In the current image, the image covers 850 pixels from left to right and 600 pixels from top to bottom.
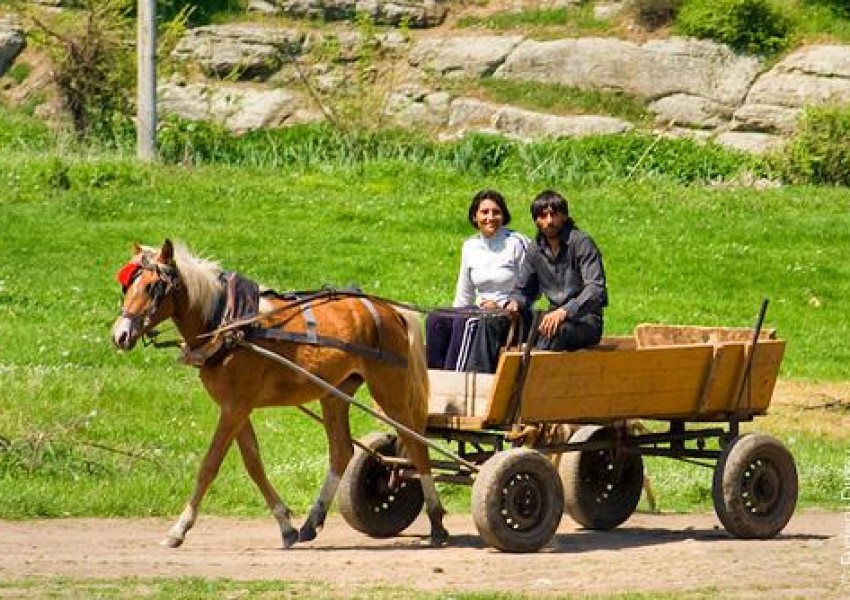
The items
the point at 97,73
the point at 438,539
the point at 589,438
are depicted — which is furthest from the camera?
the point at 97,73

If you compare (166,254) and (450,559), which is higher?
(166,254)

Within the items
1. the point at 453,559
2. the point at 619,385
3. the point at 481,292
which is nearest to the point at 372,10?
the point at 481,292

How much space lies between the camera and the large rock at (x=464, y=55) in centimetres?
3353

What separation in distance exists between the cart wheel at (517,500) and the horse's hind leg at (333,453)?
1054 millimetres

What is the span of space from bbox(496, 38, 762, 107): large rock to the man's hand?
2061cm

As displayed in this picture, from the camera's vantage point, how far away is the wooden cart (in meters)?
12.5

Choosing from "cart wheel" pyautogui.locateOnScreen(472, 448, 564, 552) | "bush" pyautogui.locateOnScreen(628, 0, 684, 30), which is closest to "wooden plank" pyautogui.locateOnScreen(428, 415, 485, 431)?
"cart wheel" pyautogui.locateOnScreen(472, 448, 564, 552)

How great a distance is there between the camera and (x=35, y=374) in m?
17.7

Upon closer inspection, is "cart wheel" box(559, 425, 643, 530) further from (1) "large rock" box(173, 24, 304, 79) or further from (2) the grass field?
(1) "large rock" box(173, 24, 304, 79)

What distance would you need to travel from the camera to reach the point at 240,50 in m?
34.1

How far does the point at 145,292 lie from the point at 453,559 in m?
2.27

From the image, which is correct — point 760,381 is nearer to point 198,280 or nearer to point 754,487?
point 754,487

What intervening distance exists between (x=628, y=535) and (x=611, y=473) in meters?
0.60

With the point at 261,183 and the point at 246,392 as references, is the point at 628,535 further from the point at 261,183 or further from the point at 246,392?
the point at 261,183
